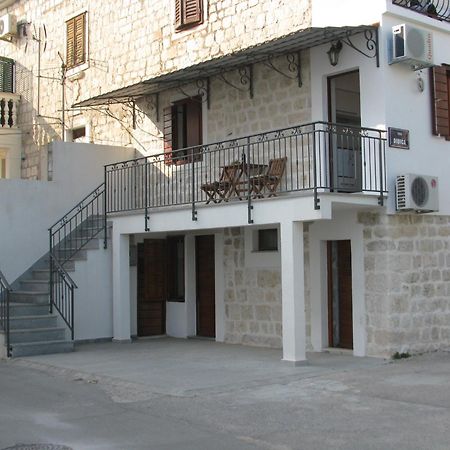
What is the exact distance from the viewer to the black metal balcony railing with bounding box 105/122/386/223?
37.5 feet

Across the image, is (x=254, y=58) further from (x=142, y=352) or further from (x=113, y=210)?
(x=142, y=352)

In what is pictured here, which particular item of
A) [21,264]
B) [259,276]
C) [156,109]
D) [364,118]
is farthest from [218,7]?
[21,264]

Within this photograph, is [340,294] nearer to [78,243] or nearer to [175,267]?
[175,267]

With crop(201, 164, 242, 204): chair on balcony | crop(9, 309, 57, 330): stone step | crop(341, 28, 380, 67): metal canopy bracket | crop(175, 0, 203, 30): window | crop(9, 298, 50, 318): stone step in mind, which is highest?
crop(175, 0, 203, 30): window

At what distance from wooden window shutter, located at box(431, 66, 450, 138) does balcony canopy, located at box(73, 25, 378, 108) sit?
1462 millimetres

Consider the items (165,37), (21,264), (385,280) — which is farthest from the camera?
(165,37)

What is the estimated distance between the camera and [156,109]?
15945 millimetres

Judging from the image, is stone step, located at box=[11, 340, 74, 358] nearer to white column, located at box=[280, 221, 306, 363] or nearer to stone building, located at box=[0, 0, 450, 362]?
stone building, located at box=[0, 0, 450, 362]

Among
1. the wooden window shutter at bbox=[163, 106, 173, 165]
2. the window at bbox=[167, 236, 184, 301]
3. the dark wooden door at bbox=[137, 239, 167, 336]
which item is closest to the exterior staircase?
the dark wooden door at bbox=[137, 239, 167, 336]

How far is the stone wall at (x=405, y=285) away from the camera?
1150 cm

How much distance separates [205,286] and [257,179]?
364 cm

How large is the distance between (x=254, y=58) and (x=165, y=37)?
3.54 metres

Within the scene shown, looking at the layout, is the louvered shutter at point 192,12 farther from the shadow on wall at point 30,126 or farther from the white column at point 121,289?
the shadow on wall at point 30,126

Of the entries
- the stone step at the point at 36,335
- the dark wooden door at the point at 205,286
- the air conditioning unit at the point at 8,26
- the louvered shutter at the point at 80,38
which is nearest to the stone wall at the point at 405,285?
the dark wooden door at the point at 205,286
